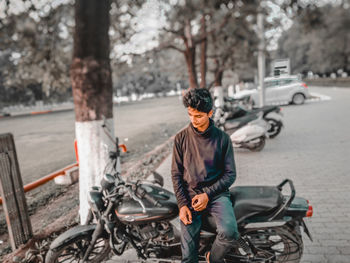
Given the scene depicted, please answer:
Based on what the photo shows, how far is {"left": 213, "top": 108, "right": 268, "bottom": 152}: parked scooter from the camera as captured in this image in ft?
24.2

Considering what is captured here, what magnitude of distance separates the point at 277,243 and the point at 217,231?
71cm

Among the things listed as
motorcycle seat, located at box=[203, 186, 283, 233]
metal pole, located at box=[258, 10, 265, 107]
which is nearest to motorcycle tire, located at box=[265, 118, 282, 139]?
metal pole, located at box=[258, 10, 265, 107]

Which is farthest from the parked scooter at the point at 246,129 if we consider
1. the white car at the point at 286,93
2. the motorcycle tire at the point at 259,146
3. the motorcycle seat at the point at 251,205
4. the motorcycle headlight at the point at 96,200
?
the white car at the point at 286,93

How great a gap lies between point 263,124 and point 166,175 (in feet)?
9.41

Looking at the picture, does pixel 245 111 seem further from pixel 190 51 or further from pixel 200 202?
pixel 190 51

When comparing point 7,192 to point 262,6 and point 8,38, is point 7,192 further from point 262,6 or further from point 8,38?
point 262,6

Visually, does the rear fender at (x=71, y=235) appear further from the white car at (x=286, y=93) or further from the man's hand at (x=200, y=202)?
the white car at (x=286, y=93)

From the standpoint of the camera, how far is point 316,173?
589cm

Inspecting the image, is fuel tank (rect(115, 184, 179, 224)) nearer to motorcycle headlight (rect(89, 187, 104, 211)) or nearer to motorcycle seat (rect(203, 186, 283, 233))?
motorcycle headlight (rect(89, 187, 104, 211))

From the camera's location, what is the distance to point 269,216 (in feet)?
8.60

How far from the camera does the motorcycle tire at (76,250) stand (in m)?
2.87

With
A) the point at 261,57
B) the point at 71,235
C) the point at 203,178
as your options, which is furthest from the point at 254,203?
the point at 261,57

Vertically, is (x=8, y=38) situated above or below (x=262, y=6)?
below

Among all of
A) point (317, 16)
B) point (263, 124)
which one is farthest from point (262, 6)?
point (263, 124)
